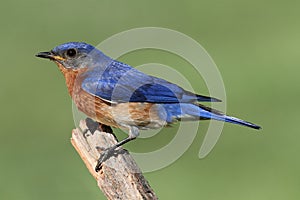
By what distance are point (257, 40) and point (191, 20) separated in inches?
57.2

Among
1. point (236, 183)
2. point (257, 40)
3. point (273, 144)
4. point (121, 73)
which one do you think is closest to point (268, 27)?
point (257, 40)

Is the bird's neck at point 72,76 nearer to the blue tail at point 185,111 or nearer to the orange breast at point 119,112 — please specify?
the orange breast at point 119,112

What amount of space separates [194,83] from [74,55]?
197 inches

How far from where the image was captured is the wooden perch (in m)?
5.49

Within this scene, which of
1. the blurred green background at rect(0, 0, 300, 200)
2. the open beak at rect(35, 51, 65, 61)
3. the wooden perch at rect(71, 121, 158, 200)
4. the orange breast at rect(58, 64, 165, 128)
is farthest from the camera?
the blurred green background at rect(0, 0, 300, 200)

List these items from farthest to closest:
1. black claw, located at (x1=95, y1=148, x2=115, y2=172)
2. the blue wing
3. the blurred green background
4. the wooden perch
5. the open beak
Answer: the blurred green background, the open beak, the blue wing, black claw, located at (x1=95, y1=148, x2=115, y2=172), the wooden perch

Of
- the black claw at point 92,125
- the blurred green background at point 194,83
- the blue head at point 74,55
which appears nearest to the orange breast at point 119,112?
the black claw at point 92,125

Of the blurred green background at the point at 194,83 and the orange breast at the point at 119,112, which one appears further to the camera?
the blurred green background at the point at 194,83

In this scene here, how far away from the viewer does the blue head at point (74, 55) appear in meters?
6.84

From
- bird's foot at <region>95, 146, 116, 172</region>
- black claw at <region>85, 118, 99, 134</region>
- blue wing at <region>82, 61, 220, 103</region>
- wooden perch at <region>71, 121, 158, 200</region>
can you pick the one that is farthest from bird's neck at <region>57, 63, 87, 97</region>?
bird's foot at <region>95, 146, 116, 172</region>

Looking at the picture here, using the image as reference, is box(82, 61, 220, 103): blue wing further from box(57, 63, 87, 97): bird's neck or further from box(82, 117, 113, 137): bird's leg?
box(82, 117, 113, 137): bird's leg

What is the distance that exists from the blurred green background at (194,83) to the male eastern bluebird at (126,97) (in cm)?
223

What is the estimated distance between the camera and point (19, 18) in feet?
49.7

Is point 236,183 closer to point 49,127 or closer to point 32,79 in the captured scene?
point 49,127
